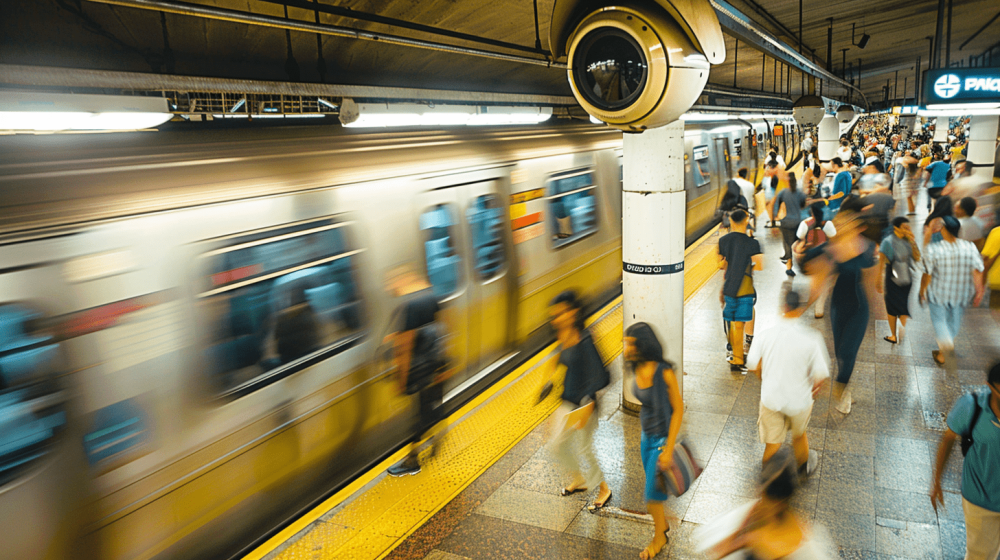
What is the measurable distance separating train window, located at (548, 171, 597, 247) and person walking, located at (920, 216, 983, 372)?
328 centimetres

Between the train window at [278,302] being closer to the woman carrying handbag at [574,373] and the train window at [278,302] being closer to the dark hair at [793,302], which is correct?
the woman carrying handbag at [574,373]

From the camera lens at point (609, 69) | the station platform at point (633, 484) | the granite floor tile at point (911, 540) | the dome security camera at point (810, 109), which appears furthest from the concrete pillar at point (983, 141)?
the camera lens at point (609, 69)

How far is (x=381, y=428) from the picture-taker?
→ 446cm

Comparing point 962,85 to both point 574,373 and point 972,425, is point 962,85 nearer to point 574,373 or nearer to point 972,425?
point 972,425

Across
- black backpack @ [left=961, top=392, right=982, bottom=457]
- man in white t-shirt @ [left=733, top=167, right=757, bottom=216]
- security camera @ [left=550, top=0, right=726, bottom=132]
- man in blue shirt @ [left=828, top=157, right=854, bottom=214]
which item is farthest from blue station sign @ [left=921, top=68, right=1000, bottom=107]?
security camera @ [left=550, top=0, right=726, bottom=132]

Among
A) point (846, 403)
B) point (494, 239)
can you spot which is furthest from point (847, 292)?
point (494, 239)

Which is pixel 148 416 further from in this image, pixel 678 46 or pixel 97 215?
pixel 678 46

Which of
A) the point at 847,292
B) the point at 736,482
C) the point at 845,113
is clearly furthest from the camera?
the point at 845,113

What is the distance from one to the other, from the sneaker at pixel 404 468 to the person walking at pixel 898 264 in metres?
4.71

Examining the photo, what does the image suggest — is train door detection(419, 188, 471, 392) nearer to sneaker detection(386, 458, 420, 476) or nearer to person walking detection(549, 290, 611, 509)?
sneaker detection(386, 458, 420, 476)

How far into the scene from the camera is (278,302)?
11.8 feet

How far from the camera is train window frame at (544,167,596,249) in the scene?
21.3ft

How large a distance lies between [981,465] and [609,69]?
2.43 m

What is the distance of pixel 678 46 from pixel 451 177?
2668mm
